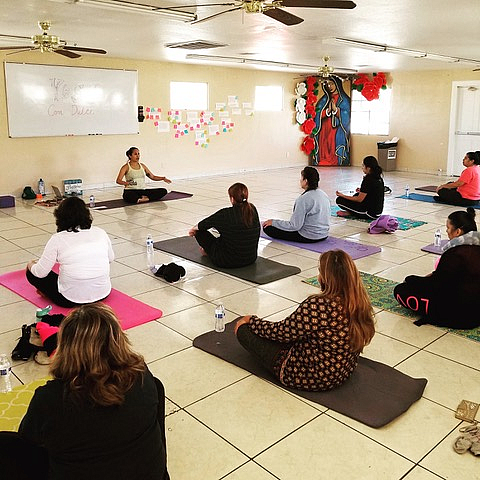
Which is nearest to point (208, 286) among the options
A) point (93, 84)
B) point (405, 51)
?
point (405, 51)

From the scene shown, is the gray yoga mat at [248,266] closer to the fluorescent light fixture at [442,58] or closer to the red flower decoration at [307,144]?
the fluorescent light fixture at [442,58]

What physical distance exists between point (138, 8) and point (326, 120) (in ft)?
30.2

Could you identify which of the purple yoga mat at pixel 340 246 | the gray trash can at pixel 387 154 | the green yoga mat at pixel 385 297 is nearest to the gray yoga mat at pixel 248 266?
the green yoga mat at pixel 385 297

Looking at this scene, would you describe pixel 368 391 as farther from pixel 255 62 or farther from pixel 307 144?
pixel 307 144

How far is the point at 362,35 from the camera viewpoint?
6.66 meters

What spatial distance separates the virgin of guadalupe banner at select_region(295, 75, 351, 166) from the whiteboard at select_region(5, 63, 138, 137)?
4.93m

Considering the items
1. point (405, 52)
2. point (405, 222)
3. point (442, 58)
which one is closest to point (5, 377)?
point (405, 222)

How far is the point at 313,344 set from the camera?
8.34ft

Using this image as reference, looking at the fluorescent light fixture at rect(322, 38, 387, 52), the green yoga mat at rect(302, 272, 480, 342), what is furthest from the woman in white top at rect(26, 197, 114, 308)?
the fluorescent light fixture at rect(322, 38, 387, 52)

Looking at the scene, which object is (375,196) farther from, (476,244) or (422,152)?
(422,152)

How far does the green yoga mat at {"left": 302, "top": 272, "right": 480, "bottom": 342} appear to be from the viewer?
3.47 m

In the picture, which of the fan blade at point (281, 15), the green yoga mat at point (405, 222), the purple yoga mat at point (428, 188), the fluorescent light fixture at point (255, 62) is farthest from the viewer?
the purple yoga mat at point (428, 188)

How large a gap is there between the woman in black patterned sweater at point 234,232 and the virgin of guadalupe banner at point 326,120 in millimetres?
9034

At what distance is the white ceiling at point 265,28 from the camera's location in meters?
5.03
